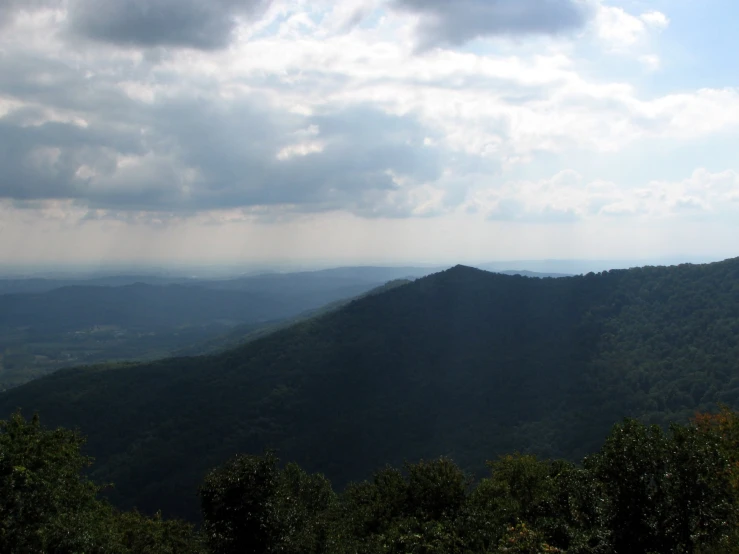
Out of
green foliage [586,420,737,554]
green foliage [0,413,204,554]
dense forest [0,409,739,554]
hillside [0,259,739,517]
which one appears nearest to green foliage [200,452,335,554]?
dense forest [0,409,739,554]

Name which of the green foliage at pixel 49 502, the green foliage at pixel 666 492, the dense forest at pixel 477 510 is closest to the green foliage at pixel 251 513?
the dense forest at pixel 477 510

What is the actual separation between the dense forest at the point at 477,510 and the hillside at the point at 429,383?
67029mm

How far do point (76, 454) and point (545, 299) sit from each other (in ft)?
416

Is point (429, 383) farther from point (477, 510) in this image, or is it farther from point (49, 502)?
point (49, 502)

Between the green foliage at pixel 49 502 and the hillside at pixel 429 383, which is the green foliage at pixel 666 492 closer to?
the green foliage at pixel 49 502

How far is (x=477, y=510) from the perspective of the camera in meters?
23.7

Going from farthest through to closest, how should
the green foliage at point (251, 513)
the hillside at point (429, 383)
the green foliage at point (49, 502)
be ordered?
the hillside at point (429, 383), the green foliage at point (251, 513), the green foliage at point (49, 502)

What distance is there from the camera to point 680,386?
86.2 m

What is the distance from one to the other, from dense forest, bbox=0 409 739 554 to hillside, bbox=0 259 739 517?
6703cm

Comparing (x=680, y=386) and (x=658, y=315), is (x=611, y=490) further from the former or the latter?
(x=658, y=315)

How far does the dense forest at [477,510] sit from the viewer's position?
17469 mm

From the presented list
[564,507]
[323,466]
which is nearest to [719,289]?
[323,466]

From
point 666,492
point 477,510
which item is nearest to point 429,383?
point 477,510

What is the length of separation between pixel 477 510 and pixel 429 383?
9988 centimetres
